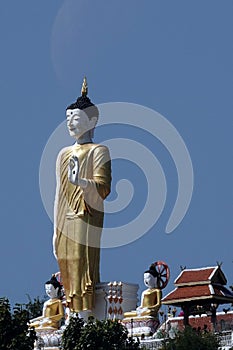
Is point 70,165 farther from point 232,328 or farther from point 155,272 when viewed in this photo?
point 232,328

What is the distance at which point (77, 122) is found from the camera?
102ft

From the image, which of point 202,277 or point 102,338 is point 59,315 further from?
point 102,338

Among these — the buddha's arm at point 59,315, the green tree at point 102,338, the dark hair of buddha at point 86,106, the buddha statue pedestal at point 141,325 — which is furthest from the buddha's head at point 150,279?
the green tree at point 102,338

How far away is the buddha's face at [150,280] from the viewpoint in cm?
2977

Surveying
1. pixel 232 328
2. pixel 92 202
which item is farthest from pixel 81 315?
pixel 232 328

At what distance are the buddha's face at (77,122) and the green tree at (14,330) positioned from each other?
25.4 ft

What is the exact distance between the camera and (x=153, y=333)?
28.7 metres

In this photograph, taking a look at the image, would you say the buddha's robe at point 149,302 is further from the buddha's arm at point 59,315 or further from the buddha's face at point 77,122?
the buddha's face at point 77,122

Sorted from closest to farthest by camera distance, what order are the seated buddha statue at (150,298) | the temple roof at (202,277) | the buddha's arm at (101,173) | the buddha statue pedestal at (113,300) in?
the temple roof at (202,277) → the seated buddha statue at (150,298) → the buddha statue pedestal at (113,300) → the buddha's arm at (101,173)

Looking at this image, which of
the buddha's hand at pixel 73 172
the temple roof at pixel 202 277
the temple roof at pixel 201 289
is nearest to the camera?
the temple roof at pixel 201 289

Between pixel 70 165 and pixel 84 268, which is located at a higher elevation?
pixel 70 165

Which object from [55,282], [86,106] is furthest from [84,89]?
[55,282]

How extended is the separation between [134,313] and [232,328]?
12.8 ft

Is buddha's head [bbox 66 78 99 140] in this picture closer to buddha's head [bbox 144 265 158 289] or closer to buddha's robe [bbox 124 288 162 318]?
buddha's head [bbox 144 265 158 289]
